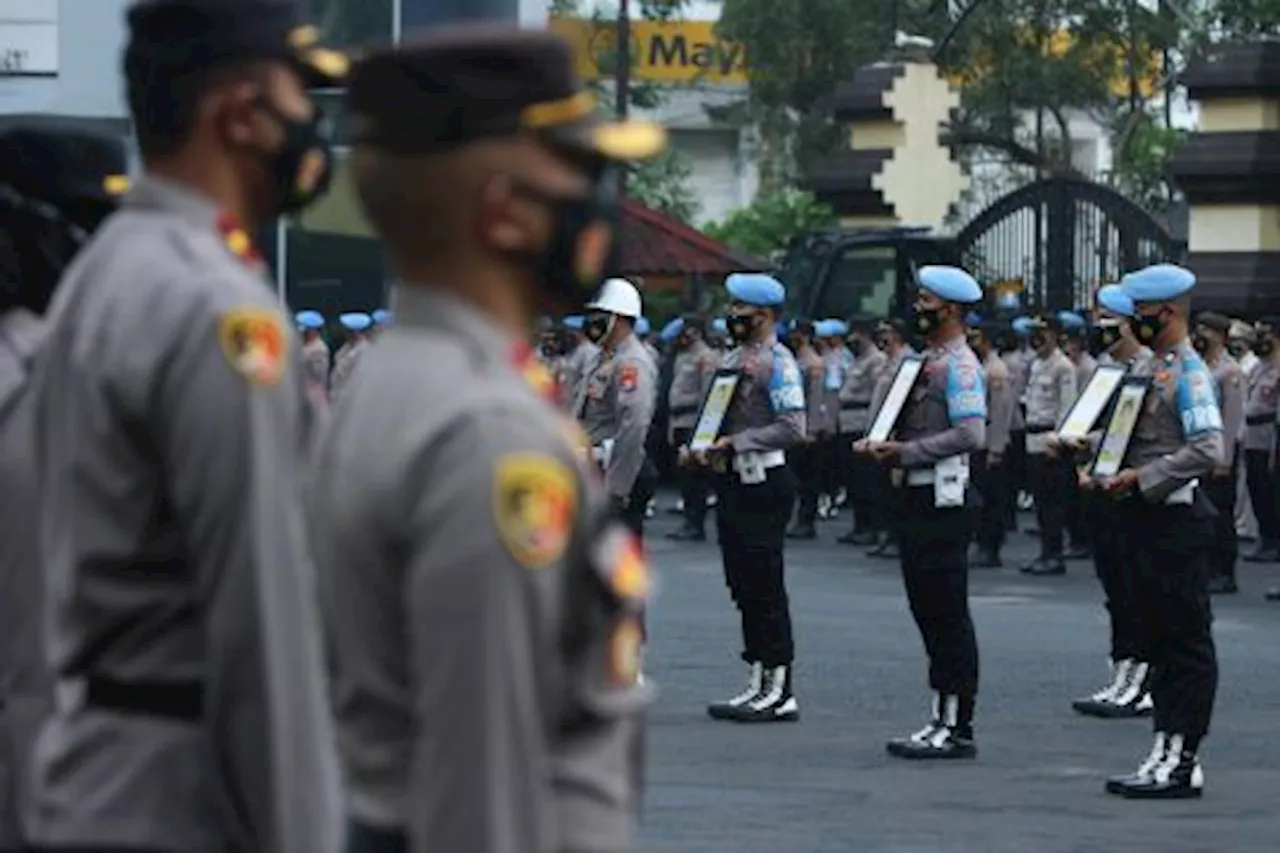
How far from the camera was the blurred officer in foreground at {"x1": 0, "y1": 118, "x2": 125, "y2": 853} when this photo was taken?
250 inches

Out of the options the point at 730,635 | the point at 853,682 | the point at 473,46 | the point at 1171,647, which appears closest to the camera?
the point at 473,46

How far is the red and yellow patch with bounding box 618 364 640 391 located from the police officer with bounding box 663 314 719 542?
1076cm

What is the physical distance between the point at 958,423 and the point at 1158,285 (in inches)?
47.0

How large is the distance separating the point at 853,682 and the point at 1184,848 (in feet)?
20.3

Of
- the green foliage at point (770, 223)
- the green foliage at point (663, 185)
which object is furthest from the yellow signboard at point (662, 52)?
the green foliage at point (770, 223)

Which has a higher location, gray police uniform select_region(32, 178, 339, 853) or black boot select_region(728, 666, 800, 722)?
gray police uniform select_region(32, 178, 339, 853)

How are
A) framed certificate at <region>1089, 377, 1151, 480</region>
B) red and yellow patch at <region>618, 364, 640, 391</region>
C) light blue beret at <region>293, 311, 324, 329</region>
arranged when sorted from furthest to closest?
light blue beret at <region>293, 311, 324, 329</region>
red and yellow patch at <region>618, 364, 640, 391</region>
framed certificate at <region>1089, 377, 1151, 480</region>

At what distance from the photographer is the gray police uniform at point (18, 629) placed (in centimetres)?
635

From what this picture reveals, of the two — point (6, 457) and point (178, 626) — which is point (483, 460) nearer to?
point (178, 626)

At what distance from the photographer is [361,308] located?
25.8m

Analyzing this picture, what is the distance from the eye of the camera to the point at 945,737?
16.4 m

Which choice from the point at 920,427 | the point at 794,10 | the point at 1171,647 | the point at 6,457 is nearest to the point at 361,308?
the point at 920,427

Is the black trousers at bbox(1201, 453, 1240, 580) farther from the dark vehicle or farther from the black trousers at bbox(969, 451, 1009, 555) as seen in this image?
the dark vehicle

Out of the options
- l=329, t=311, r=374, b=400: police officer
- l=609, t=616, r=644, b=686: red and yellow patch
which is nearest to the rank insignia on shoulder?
l=609, t=616, r=644, b=686: red and yellow patch
